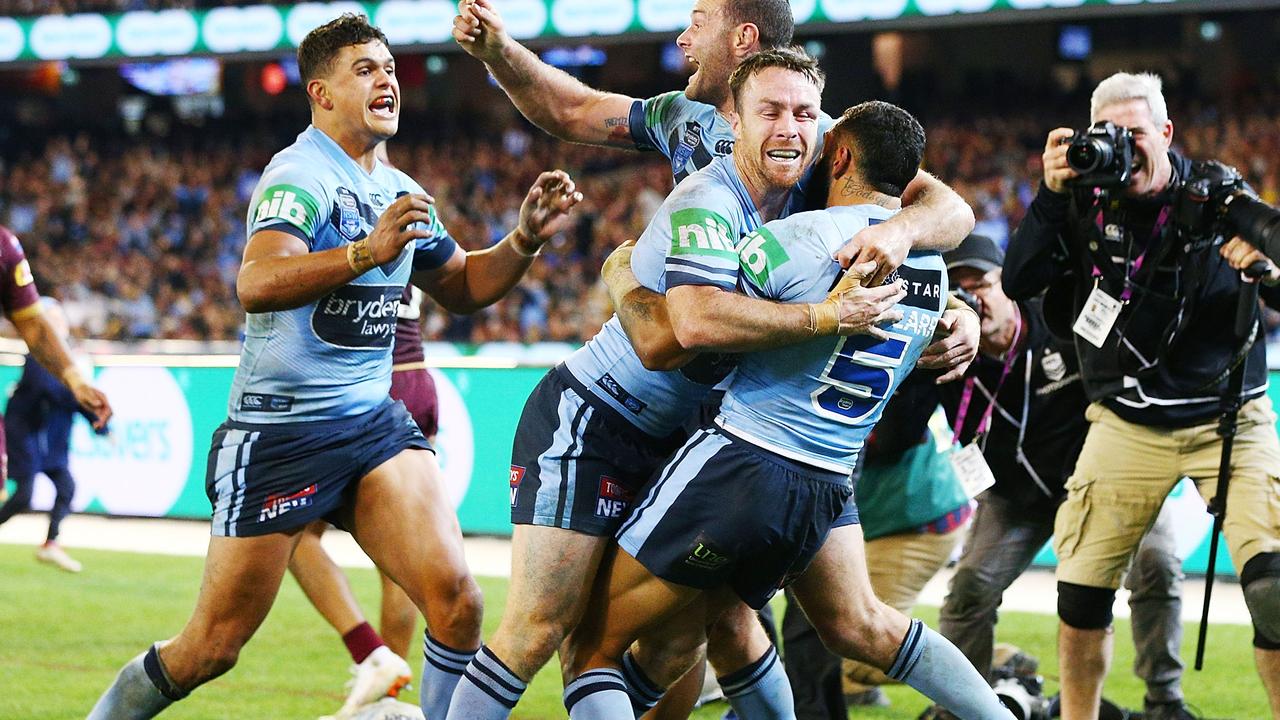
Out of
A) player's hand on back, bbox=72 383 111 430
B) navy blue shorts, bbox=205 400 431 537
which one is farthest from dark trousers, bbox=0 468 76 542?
navy blue shorts, bbox=205 400 431 537

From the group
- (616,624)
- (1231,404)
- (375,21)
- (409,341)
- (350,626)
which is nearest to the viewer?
(616,624)

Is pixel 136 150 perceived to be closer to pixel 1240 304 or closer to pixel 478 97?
pixel 478 97

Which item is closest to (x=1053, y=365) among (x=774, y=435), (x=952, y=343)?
(x=952, y=343)

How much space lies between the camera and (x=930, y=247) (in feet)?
13.7

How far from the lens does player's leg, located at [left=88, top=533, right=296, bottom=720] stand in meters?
4.71

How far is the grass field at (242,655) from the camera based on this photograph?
664 centimetres

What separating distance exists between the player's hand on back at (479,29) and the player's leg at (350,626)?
1877 millimetres

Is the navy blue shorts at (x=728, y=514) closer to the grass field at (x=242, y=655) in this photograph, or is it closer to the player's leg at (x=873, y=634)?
the player's leg at (x=873, y=634)

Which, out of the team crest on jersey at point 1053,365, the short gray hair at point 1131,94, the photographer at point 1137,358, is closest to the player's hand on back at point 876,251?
the photographer at point 1137,358

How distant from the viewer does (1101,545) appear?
17.7ft

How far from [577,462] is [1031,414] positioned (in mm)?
2552

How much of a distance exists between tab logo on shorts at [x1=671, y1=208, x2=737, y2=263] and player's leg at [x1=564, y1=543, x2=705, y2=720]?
33.3 inches

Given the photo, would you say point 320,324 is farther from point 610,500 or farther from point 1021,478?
point 1021,478

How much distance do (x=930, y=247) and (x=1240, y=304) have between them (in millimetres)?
1552
